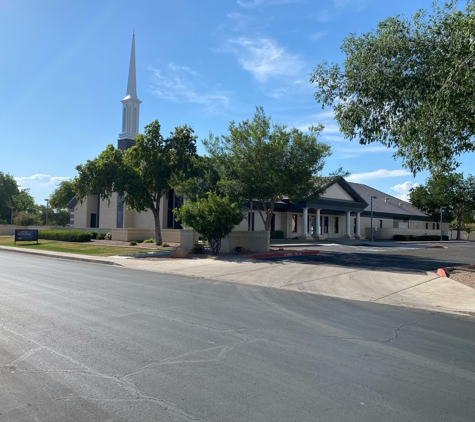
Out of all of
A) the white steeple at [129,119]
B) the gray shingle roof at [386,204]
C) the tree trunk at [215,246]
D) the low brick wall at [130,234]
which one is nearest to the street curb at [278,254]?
the tree trunk at [215,246]

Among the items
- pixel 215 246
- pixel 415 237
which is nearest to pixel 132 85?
pixel 215 246

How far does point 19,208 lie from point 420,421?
88.3 meters

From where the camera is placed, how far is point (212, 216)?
22.5m

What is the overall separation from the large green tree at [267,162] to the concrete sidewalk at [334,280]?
17.5 feet

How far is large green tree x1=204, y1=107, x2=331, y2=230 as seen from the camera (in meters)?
24.8

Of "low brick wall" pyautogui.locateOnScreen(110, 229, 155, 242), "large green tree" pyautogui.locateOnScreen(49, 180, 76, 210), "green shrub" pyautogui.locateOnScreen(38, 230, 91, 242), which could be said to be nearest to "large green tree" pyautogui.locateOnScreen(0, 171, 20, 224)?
"large green tree" pyautogui.locateOnScreen(49, 180, 76, 210)

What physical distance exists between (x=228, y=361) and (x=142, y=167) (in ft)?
81.3

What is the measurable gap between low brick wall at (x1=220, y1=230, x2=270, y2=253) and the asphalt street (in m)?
15.6

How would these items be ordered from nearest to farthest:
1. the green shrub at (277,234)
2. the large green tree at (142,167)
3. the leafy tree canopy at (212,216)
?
the leafy tree canopy at (212,216) < the large green tree at (142,167) < the green shrub at (277,234)

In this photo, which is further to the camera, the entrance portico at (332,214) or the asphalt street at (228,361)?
the entrance portico at (332,214)

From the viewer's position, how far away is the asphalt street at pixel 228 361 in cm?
420

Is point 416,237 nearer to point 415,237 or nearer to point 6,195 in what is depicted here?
point 415,237

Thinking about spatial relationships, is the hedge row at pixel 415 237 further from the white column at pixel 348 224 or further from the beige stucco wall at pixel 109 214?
the beige stucco wall at pixel 109 214

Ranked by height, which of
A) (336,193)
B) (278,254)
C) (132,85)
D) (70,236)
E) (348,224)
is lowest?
(278,254)
